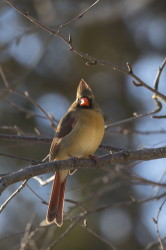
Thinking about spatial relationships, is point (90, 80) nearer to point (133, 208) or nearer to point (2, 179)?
point (133, 208)

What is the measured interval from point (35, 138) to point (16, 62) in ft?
14.1

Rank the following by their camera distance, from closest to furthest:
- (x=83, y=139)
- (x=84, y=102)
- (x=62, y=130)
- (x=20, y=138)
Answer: (x=20, y=138) < (x=83, y=139) < (x=62, y=130) < (x=84, y=102)

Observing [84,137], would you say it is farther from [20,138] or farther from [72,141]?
[20,138]

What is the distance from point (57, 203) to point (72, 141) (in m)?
0.48

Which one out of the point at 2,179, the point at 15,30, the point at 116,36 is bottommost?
the point at 2,179

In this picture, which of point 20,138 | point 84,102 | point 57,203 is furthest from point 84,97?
point 20,138

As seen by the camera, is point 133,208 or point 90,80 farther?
point 90,80

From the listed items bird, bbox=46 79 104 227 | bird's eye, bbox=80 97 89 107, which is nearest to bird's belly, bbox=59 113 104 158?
bird, bbox=46 79 104 227

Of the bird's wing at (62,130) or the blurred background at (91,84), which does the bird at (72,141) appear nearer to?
the bird's wing at (62,130)

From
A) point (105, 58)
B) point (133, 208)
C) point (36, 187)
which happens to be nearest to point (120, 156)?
point (36, 187)

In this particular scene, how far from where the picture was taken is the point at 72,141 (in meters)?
3.97

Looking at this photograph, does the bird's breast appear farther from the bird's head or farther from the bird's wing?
the bird's head

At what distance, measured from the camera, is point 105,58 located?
8008 millimetres

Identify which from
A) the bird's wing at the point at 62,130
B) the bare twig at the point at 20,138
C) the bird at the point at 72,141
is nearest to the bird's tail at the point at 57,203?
the bird at the point at 72,141
